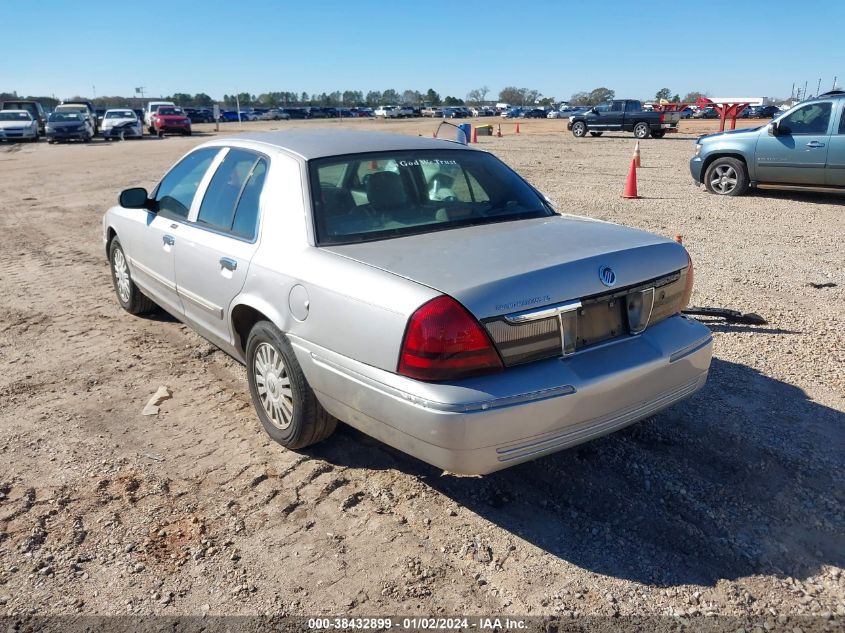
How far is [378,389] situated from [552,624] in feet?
3.68

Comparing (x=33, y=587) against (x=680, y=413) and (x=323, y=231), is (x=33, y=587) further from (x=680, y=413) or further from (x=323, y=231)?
(x=680, y=413)

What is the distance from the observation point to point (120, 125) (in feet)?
115

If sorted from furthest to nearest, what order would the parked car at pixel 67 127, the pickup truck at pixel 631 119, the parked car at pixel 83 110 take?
the parked car at pixel 83 110
the parked car at pixel 67 127
the pickup truck at pixel 631 119

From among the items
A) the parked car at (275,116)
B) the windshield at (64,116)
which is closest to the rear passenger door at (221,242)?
the windshield at (64,116)

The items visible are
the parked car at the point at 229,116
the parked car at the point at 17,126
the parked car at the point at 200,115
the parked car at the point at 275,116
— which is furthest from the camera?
the parked car at the point at 275,116

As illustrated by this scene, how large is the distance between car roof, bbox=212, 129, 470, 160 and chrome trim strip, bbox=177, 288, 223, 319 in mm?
1013

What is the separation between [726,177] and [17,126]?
31.2 m

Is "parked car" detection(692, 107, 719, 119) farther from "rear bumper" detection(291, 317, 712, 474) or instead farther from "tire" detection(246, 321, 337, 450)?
"tire" detection(246, 321, 337, 450)

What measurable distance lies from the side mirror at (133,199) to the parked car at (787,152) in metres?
10.4

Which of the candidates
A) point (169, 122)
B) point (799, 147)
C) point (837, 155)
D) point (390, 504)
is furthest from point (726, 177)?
point (169, 122)

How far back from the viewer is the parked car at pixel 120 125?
1375 inches

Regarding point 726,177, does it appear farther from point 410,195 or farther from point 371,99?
point 371,99

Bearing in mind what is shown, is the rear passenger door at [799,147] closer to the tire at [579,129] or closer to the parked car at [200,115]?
the tire at [579,129]

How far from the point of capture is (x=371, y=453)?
148 inches
